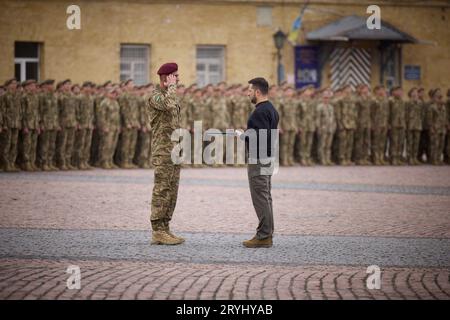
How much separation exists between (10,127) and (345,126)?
10.1m

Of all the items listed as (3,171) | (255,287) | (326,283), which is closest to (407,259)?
(326,283)

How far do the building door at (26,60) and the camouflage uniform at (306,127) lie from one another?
1005cm

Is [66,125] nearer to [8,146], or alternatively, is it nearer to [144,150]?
[8,146]

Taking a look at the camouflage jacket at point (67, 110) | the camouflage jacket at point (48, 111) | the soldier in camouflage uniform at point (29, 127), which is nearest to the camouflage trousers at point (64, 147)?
the camouflage jacket at point (67, 110)

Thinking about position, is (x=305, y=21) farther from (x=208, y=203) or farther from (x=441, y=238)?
(x=441, y=238)

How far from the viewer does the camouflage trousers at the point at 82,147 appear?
24.4 meters

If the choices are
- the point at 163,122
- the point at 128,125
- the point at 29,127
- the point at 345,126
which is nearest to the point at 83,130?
the point at 128,125

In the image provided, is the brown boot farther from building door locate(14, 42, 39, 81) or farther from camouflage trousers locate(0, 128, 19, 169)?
building door locate(14, 42, 39, 81)

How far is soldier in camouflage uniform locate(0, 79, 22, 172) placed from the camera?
2288 cm

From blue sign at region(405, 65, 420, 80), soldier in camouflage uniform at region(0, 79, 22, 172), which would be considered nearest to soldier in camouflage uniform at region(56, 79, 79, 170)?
soldier in camouflage uniform at region(0, 79, 22, 172)

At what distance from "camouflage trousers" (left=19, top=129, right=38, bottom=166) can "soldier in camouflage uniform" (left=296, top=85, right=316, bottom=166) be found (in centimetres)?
809

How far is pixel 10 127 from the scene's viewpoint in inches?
901

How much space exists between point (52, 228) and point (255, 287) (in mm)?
4915

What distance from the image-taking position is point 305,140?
90.7ft
